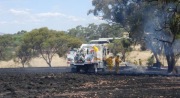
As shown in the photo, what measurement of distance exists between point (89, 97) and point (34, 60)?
63.9 m

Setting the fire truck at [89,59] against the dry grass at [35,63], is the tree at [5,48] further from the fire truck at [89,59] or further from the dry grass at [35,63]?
the fire truck at [89,59]

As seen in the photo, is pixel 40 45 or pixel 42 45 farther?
pixel 40 45

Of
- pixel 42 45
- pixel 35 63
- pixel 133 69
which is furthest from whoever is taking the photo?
pixel 35 63

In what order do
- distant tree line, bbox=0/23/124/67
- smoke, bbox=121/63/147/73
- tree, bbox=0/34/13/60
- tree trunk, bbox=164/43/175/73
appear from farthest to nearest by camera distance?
1. tree, bbox=0/34/13/60
2. distant tree line, bbox=0/23/124/67
3. smoke, bbox=121/63/147/73
4. tree trunk, bbox=164/43/175/73

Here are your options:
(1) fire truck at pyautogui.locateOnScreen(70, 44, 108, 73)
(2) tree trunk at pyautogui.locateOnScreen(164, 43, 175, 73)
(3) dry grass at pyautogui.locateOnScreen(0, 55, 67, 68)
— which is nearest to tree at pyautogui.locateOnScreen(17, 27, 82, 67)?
(3) dry grass at pyautogui.locateOnScreen(0, 55, 67, 68)

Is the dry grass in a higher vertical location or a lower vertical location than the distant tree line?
lower

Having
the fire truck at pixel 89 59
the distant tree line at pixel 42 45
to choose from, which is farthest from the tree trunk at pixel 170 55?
the distant tree line at pixel 42 45

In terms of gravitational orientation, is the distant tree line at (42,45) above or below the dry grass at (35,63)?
above

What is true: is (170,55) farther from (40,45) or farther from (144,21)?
(40,45)

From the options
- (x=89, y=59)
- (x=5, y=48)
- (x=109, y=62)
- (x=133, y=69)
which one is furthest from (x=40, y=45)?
(x=109, y=62)

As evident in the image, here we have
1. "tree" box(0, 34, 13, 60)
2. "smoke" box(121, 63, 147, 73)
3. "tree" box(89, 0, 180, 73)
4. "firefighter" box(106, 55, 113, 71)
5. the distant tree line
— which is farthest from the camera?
"tree" box(0, 34, 13, 60)

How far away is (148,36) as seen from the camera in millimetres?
48844

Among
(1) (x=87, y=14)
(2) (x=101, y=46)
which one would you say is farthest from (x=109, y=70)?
(1) (x=87, y=14)

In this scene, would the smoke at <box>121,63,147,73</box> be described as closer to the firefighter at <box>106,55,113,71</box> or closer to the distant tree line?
the firefighter at <box>106,55,113,71</box>
